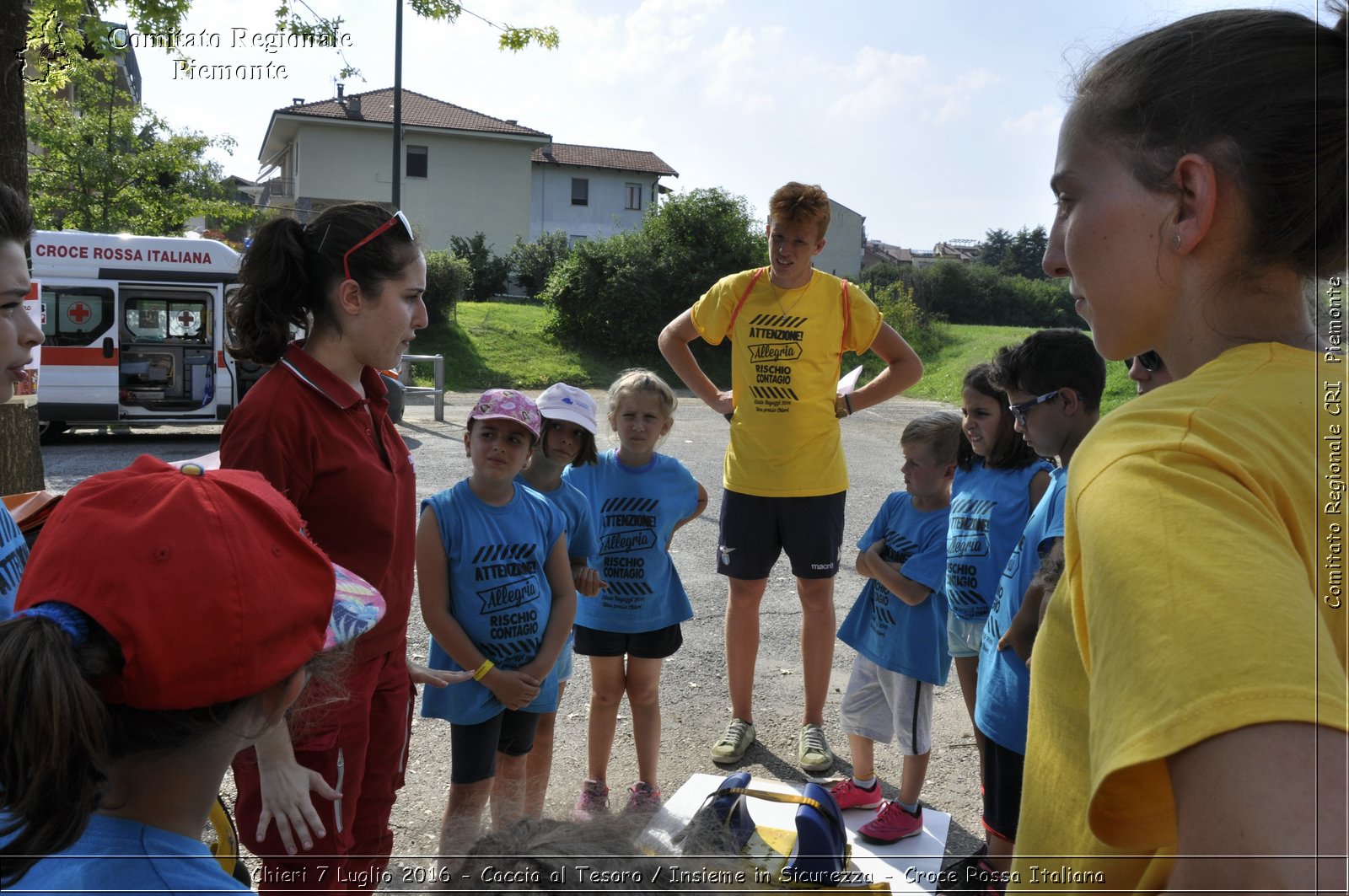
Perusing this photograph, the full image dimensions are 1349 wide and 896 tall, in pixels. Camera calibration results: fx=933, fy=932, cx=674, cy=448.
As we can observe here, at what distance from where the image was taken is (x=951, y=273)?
41.9 meters

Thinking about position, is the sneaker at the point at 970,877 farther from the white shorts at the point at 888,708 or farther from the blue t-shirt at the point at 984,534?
the blue t-shirt at the point at 984,534

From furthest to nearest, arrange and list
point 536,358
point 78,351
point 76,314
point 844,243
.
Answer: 1. point 844,243
2. point 536,358
3. point 76,314
4. point 78,351

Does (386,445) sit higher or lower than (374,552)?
higher

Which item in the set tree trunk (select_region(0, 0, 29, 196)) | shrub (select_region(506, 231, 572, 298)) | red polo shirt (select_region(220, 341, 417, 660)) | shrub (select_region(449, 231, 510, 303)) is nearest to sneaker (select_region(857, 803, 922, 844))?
red polo shirt (select_region(220, 341, 417, 660))

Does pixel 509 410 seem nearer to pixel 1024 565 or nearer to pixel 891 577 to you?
pixel 891 577

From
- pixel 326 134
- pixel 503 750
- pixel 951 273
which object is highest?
pixel 326 134

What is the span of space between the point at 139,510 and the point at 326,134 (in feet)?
143

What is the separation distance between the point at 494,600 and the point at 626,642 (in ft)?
2.98

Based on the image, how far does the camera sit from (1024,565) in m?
2.83

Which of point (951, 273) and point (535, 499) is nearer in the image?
point (535, 499)

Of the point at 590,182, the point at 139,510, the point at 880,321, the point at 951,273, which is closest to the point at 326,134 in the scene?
the point at 590,182

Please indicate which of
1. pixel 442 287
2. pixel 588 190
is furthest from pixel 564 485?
pixel 588 190

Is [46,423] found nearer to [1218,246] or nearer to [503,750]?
[503,750]

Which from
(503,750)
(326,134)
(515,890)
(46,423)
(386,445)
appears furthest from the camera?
(326,134)
